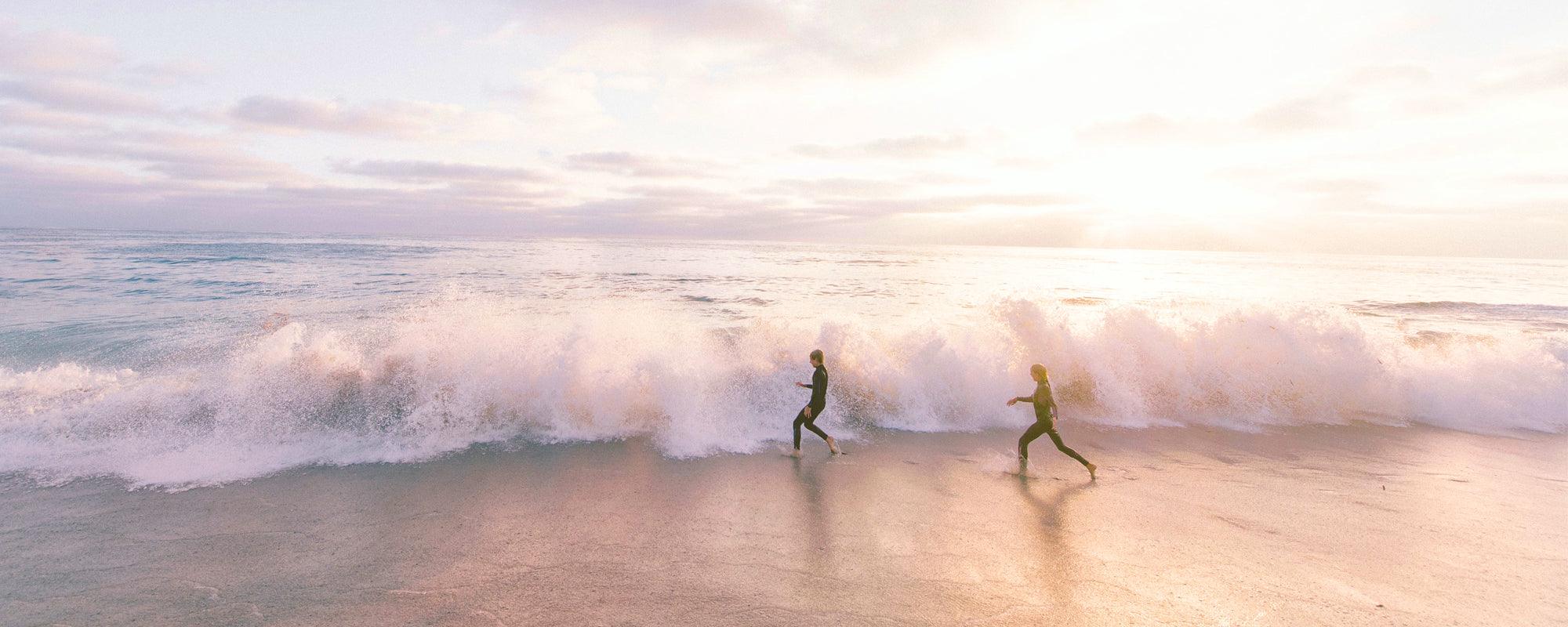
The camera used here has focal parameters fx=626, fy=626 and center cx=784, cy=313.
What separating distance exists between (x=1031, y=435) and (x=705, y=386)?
5.28 meters

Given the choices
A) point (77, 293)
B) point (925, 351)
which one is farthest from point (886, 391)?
point (77, 293)

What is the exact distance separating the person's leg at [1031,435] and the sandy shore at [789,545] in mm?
355

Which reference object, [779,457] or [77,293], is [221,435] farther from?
[77,293]

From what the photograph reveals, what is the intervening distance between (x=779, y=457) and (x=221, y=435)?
7.66 metres

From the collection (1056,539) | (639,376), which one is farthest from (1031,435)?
(639,376)

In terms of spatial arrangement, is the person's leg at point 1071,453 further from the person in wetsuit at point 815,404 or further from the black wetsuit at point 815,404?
the black wetsuit at point 815,404

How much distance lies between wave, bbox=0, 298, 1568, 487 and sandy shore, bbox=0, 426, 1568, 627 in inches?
39.6

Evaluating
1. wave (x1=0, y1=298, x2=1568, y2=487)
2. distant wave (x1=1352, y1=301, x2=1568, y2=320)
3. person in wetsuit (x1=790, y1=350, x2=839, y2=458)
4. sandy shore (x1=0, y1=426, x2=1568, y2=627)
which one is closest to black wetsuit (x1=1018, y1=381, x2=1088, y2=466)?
sandy shore (x1=0, y1=426, x2=1568, y2=627)

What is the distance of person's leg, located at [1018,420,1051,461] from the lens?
8.30m

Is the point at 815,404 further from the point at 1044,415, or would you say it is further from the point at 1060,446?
the point at 1060,446

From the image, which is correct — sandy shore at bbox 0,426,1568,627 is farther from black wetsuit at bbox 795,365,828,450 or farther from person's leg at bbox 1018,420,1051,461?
black wetsuit at bbox 795,365,828,450

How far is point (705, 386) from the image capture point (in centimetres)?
1081

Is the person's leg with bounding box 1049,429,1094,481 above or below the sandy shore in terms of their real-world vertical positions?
above

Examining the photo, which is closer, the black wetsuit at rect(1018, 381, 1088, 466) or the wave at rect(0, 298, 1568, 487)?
the black wetsuit at rect(1018, 381, 1088, 466)
